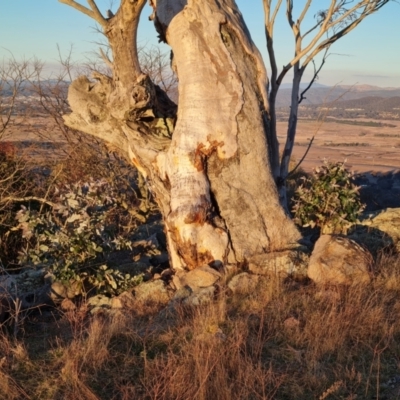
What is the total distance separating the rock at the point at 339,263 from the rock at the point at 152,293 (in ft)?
4.76

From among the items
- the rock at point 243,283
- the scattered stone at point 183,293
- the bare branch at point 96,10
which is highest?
the bare branch at point 96,10

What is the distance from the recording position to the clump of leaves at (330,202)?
6.86m

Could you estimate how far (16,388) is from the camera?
3371 millimetres

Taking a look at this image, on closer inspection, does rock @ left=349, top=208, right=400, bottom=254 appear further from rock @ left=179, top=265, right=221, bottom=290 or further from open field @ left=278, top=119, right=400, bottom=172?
open field @ left=278, top=119, right=400, bottom=172

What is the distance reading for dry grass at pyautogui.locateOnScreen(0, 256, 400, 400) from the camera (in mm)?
3344

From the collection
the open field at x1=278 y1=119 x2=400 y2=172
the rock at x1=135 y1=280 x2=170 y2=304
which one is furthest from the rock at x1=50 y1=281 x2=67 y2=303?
the open field at x1=278 y1=119 x2=400 y2=172

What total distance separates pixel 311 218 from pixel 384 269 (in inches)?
70.5

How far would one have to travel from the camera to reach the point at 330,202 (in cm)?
689

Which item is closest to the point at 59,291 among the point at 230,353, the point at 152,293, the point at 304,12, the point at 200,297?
the point at 152,293

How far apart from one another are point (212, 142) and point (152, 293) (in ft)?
5.68

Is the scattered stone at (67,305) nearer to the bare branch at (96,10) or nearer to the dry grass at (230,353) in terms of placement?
the dry grass at (230,353)

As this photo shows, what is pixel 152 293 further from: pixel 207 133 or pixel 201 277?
pixel 207 133

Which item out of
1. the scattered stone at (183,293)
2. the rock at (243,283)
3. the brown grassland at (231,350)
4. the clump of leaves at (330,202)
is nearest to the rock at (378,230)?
the clump of leaves at (330,202)

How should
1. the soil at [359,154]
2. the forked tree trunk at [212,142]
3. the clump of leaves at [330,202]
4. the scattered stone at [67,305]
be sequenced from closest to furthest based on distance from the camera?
the scattered stone at [67,305], the forked tree trunk at [212,142], the clump of leaves at [330,202], the soil at [359,154]
